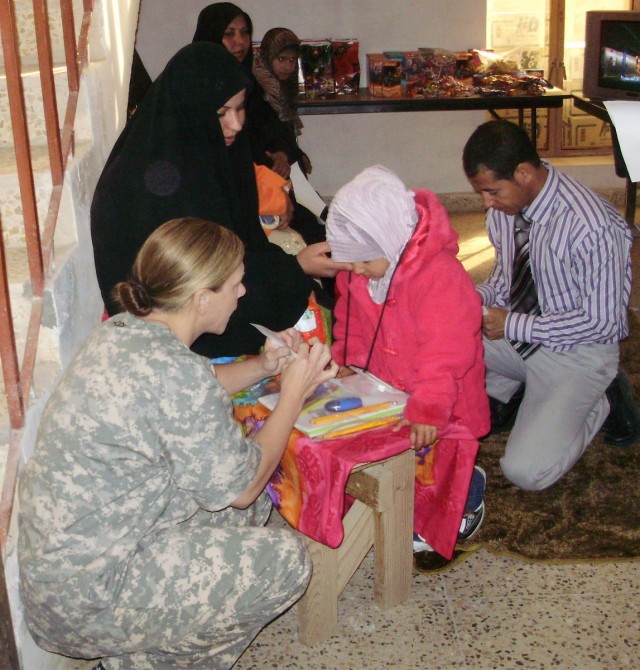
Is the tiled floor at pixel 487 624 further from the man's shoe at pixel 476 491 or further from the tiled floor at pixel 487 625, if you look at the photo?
the man's shoe at pixel 476 491

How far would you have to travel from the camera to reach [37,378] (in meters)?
2.03

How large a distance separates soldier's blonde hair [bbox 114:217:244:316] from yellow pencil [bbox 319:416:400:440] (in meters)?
0.45

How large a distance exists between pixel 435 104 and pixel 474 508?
337cm

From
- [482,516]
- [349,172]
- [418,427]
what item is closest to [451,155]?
[349,172]

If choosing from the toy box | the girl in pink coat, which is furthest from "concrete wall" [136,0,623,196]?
the girl in pink coat

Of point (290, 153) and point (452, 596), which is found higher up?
point (290, 153)

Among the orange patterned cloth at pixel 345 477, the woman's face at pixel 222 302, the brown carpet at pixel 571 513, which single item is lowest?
the brown carpet at pixel 571 513

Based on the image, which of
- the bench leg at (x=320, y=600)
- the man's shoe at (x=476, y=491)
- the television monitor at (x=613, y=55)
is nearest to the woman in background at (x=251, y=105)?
the television monitor at (x=613, y=55)

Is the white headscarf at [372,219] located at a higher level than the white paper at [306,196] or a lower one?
higher

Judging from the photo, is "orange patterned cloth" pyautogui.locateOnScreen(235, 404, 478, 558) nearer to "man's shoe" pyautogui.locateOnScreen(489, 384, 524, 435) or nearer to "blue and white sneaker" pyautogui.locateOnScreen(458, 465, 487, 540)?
"blue and white sneaker" pyautogui.locateOnScreen(458, 465, 487, 540)

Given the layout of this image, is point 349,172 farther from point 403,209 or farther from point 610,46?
point 403,209

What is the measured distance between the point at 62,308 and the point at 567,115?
5087 mm

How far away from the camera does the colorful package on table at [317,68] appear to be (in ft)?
18.0

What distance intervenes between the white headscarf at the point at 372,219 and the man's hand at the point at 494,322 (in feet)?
2.28
